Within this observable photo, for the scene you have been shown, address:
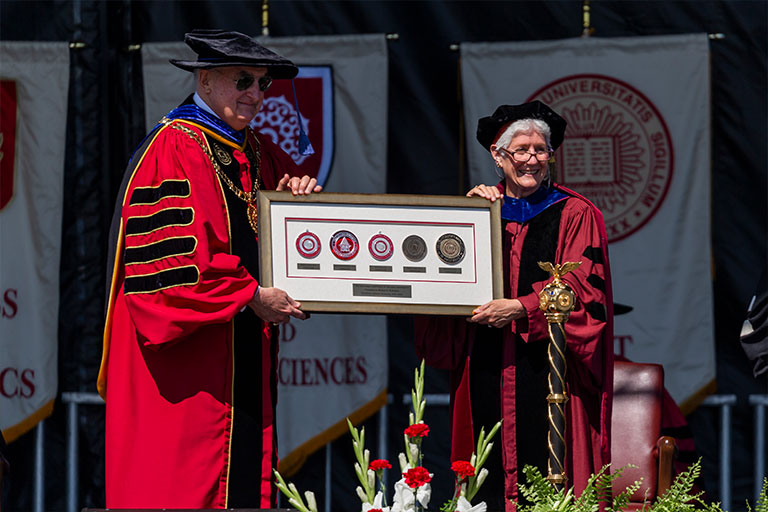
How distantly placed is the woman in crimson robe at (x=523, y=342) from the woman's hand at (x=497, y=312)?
0.45 feet

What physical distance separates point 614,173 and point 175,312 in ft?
12.8

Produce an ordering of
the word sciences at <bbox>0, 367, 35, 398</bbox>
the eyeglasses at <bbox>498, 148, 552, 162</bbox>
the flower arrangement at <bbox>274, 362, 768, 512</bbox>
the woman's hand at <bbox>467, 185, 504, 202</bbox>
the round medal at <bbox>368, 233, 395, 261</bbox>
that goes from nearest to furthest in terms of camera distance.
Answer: the flower arrangement at <bbox>274, 362, 768, 512</bbox> → the round medal at <bbox>368, 233, 395, 261</bbox> → the woman's hand at <bbox>467, 185, 504, 202</bbox> → the eyeglasses at <bbox>498, 148, 552, 162</bbox> → the word sciences at <bbox>0, 367, 35, 398</bbox>

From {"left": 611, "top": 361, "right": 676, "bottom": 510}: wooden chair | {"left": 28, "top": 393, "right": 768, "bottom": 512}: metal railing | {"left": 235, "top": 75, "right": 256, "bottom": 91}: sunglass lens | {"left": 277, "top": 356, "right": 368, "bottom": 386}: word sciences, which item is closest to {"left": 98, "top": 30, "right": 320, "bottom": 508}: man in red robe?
{"left": 235, "top": 75, "right": 256, "bottom": 91}: sunglass lens

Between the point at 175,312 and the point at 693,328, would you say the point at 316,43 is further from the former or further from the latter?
the point at 175,312

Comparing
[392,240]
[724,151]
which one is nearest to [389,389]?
[724,151]

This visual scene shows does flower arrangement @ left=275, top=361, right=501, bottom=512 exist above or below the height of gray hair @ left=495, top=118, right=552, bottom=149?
below

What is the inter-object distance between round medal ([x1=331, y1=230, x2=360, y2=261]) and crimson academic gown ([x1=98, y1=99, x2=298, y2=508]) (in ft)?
1.09

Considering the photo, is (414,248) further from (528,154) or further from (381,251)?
(528,154)

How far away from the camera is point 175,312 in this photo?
512 centimetres

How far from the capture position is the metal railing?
26.6ft

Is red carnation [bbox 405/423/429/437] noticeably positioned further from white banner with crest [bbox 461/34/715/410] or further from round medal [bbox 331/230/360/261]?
white banner with crest [bbox 461/34/715/410]

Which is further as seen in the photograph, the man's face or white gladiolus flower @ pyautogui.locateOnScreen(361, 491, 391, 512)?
the man's face

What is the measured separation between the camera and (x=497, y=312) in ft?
17.7

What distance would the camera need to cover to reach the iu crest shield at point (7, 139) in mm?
7988
